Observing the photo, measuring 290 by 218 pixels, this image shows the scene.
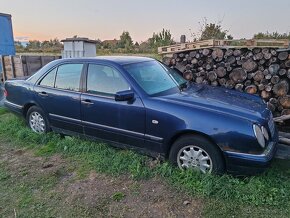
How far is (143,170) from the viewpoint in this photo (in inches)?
146

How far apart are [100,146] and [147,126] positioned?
3.67 feet

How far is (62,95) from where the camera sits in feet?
15.0

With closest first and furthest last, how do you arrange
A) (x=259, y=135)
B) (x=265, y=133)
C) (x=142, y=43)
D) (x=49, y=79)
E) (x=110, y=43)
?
(x=259, y=135) < (x=265, y=133) < (x=49, y=79) < (x=142, y=43) < (x=110, y=43)

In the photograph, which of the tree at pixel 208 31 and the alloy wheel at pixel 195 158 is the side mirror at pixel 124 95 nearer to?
the alloy wheel at pixel 195 158

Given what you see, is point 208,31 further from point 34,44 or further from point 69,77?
point 34,44

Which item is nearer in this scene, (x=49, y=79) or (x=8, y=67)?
(x=49, y=79)

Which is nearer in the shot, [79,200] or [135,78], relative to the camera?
[79,200]

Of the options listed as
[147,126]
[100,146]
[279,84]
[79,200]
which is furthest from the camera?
[279,84]

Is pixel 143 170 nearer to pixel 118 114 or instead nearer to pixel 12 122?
pixel 118 114

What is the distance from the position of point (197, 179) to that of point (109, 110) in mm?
1559

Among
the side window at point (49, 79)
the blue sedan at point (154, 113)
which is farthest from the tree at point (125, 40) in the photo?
the blue sedan at point (154, 113)

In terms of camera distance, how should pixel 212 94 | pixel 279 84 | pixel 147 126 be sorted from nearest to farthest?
pixel 147 126 < pixel 212 94 < pixel 279 84

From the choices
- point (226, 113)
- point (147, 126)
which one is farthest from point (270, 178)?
point (147, 126)

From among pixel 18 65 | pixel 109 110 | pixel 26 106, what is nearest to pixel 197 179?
pixel 109 110
